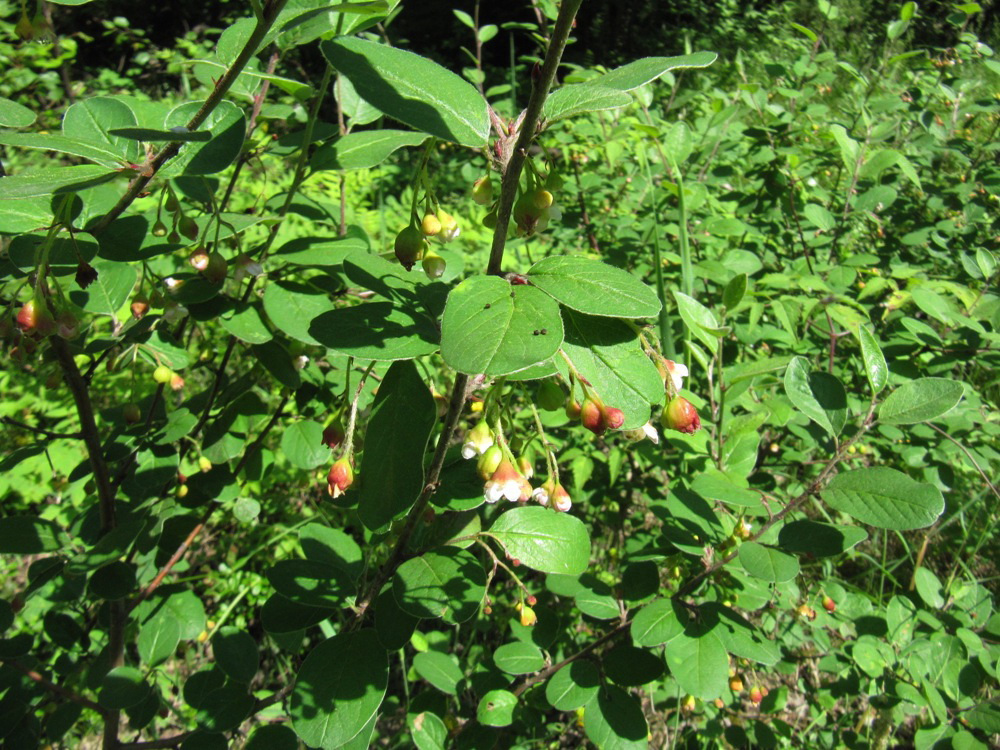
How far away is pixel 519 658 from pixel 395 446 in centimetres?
69

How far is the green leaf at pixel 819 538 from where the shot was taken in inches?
38.3

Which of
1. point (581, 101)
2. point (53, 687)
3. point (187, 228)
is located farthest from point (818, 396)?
point (53, 687)

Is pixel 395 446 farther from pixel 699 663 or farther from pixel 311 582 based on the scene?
pixel 699 663

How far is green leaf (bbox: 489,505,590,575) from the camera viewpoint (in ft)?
2.94

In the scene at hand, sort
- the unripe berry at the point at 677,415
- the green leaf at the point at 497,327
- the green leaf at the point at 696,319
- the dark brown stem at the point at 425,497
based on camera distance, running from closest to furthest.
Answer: the green leaf at the point at 497,327 < the dark brown stem at the point at 425,497 < the unripe berry at the point at 677,415 < the green leaf at the point at 696,319

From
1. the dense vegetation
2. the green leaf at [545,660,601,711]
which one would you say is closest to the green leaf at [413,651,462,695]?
the dense vegetation

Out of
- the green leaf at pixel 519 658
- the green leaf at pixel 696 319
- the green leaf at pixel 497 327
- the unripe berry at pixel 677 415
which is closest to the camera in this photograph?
the green leaf at pixel 497 327

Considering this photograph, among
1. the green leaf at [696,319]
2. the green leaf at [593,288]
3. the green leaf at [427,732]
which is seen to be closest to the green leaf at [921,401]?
the green leaf at [696,319]

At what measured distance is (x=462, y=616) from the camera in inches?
34.1

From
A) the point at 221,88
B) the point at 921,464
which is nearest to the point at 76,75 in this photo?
the point at 221,88

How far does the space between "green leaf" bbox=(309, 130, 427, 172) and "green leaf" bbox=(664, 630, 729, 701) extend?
90 cm

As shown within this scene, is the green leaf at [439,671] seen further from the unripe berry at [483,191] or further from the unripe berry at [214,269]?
the unripe berry at [483,191]

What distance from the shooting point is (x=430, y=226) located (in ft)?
2.64

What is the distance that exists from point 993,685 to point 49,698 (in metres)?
2.33
